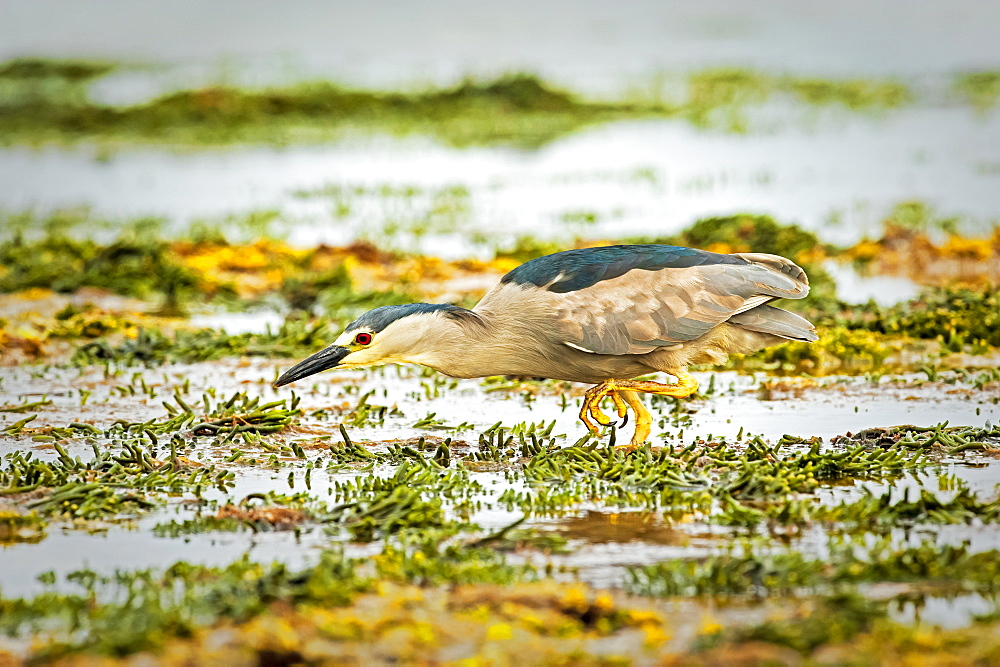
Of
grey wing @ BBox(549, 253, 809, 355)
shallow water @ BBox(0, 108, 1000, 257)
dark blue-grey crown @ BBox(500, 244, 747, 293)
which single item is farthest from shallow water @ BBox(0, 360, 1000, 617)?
shallow water @ BBox(0, 108, 1000, 257)

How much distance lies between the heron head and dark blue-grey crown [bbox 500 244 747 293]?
46cm

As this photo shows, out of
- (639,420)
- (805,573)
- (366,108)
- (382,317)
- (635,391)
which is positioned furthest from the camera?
(366,108)

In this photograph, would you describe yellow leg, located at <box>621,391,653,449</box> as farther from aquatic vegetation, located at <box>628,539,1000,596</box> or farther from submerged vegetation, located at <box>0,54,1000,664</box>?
aquatic vegetation, located at <box>628,539,1000,596</box>

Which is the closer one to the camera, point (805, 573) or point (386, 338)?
point (805, 573)

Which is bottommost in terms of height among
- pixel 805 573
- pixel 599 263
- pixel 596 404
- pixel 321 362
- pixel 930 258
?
pixel 805 573

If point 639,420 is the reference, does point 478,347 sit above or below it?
above

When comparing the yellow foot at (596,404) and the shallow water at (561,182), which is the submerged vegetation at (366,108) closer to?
the shallow water at (561,182)

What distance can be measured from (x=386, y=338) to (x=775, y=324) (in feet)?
6.68

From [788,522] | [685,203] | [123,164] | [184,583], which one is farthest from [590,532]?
[123,164]

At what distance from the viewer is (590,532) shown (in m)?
5.12

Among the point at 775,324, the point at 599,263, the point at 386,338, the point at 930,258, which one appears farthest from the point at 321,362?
the point at 930,258

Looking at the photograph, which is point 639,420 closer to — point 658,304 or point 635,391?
point 635,391

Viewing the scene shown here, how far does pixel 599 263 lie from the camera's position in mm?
6707

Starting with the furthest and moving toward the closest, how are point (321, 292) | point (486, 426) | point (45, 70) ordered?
point (45, 70), point (321, 292), point (486, 426)
